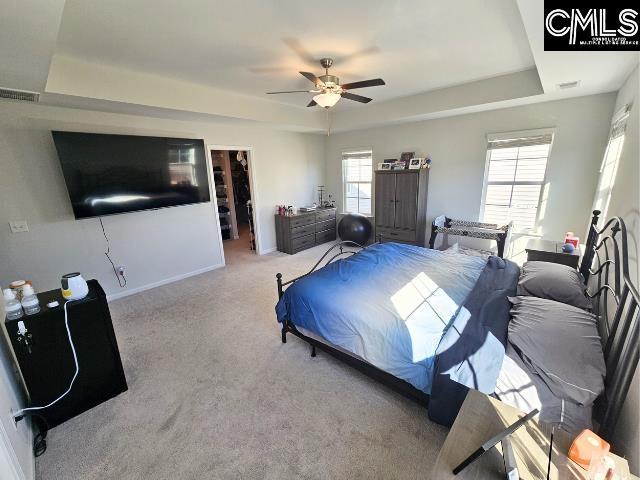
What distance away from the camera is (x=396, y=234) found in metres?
4.94

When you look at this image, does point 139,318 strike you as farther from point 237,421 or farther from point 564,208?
point 564,208

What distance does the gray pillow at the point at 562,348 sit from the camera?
1281mm

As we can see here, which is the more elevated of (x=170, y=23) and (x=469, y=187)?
(x=170, y=23)

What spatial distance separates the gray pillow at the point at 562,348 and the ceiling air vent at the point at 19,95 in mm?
4358

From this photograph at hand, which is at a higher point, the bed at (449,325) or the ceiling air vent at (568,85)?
the ceiling air vent at (568,85)

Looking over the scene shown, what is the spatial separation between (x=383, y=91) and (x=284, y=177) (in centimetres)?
251

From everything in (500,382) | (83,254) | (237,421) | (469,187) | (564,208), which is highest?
(469,187)

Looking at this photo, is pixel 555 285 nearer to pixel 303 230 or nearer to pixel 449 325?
pixel 449 325

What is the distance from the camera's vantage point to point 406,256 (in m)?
3.08

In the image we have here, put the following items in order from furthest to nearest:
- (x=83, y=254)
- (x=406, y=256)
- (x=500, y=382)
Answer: (x=83, y=254) → (x=406, y=256) → (x=500, y=382)

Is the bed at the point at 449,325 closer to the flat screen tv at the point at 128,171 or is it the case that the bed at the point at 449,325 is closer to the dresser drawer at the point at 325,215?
the flat screen tv at the point at 128,171

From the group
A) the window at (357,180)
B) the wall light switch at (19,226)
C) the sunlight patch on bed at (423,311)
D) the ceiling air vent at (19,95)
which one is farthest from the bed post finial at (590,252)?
the wall light switch at (19,226)

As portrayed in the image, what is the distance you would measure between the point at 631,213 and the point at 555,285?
64 centimetres

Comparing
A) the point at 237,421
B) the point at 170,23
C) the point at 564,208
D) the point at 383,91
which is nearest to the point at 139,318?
the point at 237,421
